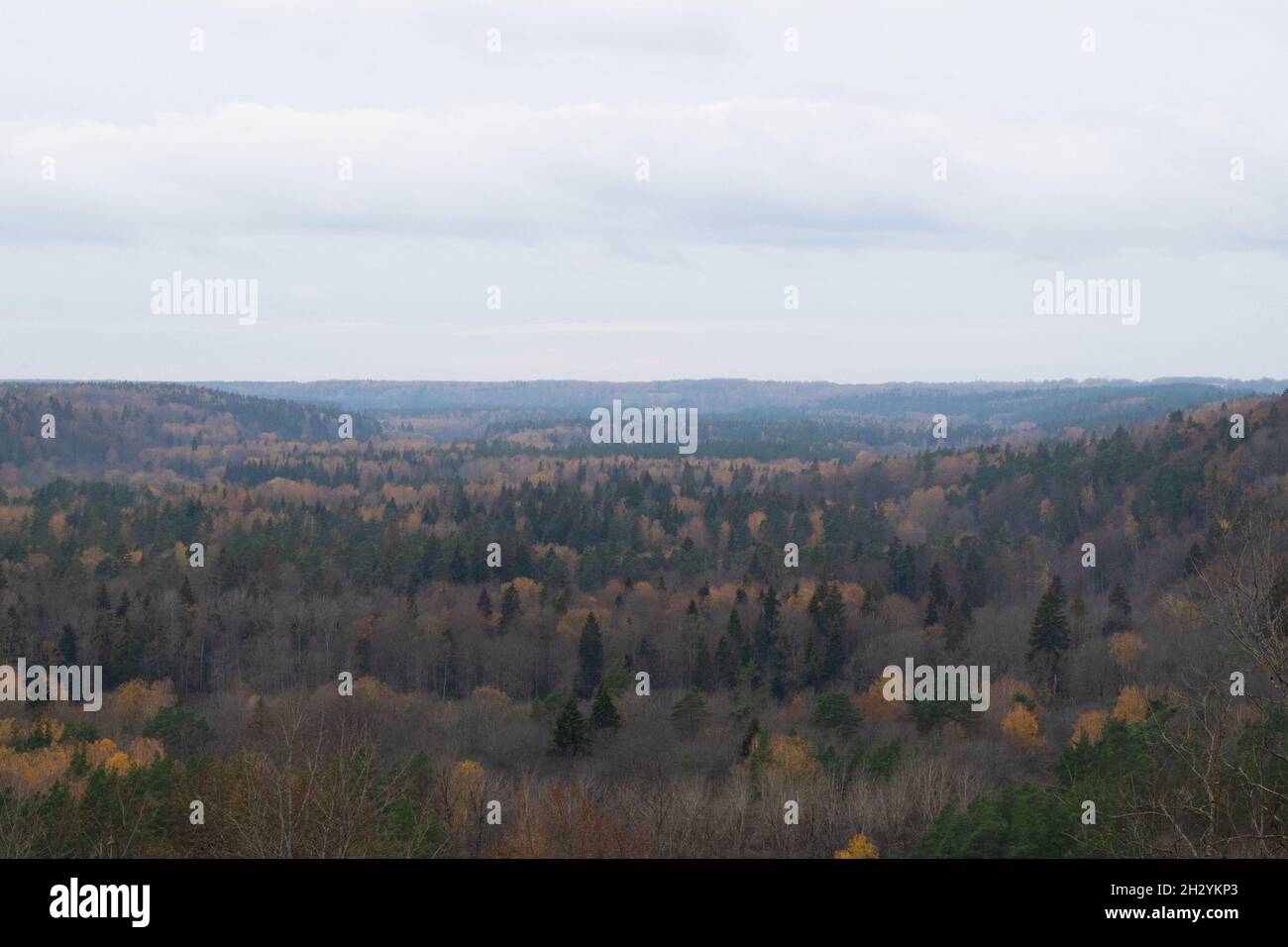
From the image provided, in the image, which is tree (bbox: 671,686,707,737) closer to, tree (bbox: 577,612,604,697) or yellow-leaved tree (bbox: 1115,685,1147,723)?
tree (bbox: 577,612,604,697)

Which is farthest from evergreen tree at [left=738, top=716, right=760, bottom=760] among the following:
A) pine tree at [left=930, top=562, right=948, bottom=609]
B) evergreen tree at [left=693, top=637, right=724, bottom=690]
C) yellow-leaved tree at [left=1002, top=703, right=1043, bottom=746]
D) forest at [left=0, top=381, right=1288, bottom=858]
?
pine tree at [left=930, top=562, right=948, bottom=609]

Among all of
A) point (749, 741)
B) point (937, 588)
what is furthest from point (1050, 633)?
point (749, 741)

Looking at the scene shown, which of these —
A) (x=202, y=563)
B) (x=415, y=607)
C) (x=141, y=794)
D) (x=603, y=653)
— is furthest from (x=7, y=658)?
(x=141, y=794)

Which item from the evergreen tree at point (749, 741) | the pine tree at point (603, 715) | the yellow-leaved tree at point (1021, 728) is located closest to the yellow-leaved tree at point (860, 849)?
the evergreen tree at point (749, 741)

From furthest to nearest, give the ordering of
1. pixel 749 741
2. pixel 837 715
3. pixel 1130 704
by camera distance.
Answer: pixel 837 715 < pixel 1130 704 < pixel 749 741

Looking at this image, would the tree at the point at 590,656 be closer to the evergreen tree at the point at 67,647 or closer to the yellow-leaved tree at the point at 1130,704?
the yellow-leaved tree at the point at 1130,704

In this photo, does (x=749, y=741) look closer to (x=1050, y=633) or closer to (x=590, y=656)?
(x=590, y=656)

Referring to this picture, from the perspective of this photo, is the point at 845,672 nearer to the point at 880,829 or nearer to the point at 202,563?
the point at 880,829

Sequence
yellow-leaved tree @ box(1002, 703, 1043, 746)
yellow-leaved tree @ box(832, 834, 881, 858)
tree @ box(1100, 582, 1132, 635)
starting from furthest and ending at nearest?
tree @ box(1100, 582, 1132, 635), yellow-leaved tree @ box(1002, 703, 1043, 746), yellow-leaved tree @ box(832, 834, 881, 858)
